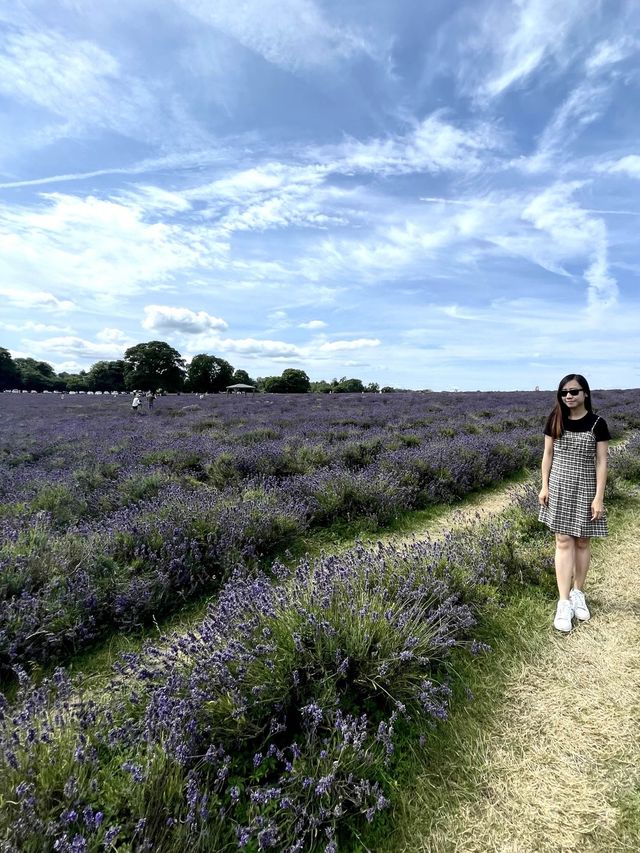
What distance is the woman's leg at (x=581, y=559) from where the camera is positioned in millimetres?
3234

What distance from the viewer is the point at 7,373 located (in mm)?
60438

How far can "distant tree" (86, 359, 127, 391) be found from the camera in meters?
63.5

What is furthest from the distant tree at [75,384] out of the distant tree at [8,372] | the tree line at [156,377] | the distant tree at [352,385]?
the distant tree at [352,385]

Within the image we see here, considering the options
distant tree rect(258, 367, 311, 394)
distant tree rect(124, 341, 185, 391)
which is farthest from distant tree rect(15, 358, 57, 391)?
distant tree rect(258, 367, 311, 394)

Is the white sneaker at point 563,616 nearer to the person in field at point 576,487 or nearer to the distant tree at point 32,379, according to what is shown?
the person in field at point 576,487

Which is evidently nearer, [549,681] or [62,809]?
[62,809]

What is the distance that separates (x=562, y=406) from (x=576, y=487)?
25.4 inches

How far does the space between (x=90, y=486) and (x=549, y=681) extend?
5852mm

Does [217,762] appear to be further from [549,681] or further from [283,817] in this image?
[549,681]

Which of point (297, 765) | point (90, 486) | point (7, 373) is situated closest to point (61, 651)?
point (297, 765)

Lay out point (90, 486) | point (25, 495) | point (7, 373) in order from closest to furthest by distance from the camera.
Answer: point (25, 495) → point (90, 486) → point (7, 373)

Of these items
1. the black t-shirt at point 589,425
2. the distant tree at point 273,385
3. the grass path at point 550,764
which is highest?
the distant tree at point 273,385

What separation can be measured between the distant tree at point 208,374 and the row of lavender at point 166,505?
54907 mm

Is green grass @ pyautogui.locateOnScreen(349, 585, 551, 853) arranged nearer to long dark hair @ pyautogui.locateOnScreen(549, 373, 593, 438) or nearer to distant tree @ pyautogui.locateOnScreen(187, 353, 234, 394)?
long dark hair @ pyautogui.locateOnScreen(549, 373, 593, 438)
